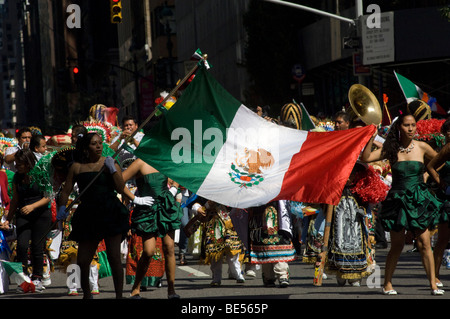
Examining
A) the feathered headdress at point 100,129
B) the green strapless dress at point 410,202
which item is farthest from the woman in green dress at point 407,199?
the feathered headdress at point 100,129

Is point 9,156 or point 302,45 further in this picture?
point 302,45

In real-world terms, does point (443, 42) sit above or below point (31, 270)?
above

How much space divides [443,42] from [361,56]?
7.22 metres

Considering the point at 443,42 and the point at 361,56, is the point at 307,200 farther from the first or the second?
the point at 443,42

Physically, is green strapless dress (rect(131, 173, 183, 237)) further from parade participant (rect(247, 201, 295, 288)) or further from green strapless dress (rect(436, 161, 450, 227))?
green strapless dress (rect(436, 161, 450, 227))

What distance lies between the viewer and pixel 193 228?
497 inches

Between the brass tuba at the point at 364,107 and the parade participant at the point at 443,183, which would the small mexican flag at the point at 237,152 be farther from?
the brass tuba at the point at 364,107

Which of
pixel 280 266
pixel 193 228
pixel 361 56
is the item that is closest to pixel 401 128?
pixel 280 266

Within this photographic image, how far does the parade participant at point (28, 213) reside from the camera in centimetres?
1200

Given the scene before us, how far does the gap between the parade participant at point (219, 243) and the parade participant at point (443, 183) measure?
2.54 m

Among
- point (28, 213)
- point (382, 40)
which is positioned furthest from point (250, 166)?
point (382, 40)

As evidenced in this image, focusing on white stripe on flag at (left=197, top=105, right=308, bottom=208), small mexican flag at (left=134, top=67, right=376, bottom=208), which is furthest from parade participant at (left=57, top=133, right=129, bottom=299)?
white stripe on flag at (left=197, top=105, right=308, bottom=208)

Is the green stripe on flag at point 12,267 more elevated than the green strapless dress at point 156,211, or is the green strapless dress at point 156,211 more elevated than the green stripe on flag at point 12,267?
the green strapless dress at point 156,211

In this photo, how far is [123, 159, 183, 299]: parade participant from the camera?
1057 centimetres
